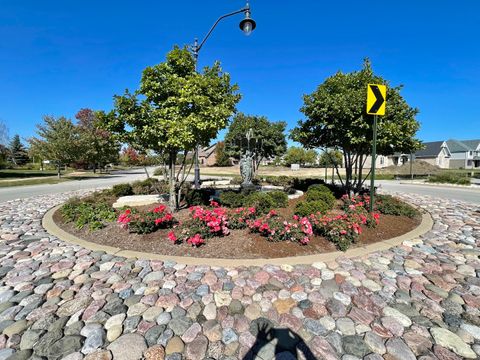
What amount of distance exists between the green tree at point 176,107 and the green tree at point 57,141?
20.0m

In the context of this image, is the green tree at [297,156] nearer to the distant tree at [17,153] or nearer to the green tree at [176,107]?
the green tree at [176,107]

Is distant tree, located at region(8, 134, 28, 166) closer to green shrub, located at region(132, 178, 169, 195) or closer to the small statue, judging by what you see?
green shrub, located at region(132, 178, 169, 195)

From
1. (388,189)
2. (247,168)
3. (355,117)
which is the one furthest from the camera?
(388,189)

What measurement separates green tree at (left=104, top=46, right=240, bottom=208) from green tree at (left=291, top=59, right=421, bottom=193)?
2.86m

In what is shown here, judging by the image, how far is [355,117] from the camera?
21.6 feet

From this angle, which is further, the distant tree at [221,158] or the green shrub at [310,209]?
the distant tree at [221,158]

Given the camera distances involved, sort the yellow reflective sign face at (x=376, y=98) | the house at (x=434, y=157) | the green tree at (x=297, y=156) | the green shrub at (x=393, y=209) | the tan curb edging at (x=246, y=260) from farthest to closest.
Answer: the green tree at (x=297, y=156) → the house at (x=434, y=157) → the green shrub at (x=393, y=209) → the yellow reflective sign face at (x=376, y=98) → the tan curb edging at (x=246, y=260)

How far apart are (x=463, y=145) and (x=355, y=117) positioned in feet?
211

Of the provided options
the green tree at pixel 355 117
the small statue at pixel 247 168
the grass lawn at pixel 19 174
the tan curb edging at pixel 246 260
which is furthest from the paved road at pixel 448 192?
the grass lawn at pixel 19 174

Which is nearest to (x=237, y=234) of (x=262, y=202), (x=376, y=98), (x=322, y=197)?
(x=262, y=202)

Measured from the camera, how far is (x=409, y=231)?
5.25 meters

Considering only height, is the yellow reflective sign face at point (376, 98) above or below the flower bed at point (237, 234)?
above

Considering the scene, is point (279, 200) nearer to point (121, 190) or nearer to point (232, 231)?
point (232, 231)

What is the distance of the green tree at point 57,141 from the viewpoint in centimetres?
2098
